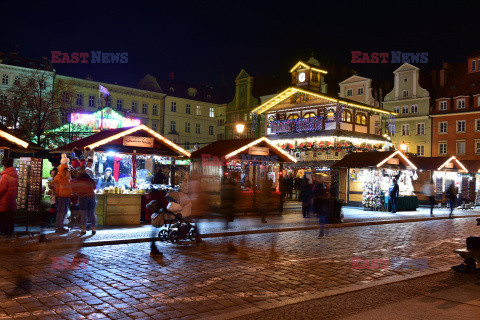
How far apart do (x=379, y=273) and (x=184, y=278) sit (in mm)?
3627

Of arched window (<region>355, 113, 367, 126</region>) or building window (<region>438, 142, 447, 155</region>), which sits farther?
building window (<region>438, 142, 447, 155</region>)

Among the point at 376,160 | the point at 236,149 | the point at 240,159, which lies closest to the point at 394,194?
the point at 376,160

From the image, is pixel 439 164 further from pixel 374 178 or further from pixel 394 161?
pixel 374 178

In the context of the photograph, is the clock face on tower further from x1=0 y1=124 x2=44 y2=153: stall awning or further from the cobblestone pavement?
x1=0 y1=124 x2=44 y2=153: stall awning

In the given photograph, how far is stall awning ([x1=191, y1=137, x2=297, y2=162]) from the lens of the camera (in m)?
20.6

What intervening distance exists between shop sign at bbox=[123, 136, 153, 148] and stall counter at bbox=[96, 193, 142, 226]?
3.20 metres

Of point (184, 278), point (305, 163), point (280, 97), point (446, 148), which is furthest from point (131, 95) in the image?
point (184, 278)

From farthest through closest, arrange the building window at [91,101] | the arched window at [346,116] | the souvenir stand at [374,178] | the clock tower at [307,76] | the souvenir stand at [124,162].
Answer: the building window at [91,101]
the clock tower at [307,76]
the arched window at [346,116]
the souvenir stand at [374,178]
the souvenir stand at [124,162]

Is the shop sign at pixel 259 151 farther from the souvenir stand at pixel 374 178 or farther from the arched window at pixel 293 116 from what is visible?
the arched window at pixel 293 116

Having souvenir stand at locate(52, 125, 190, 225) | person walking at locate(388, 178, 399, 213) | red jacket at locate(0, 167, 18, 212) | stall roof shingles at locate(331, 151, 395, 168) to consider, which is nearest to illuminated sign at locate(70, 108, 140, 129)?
souvenir stand at locate(52, 125, 190, 225)

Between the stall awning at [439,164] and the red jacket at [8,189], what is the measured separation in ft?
82.7

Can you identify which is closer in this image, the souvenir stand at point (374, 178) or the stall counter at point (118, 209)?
the stall counter at point (118, 209)

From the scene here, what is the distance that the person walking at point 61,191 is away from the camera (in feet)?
41.1

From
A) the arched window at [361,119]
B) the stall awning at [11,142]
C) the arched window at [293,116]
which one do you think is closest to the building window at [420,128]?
the arched window at [361,119]
